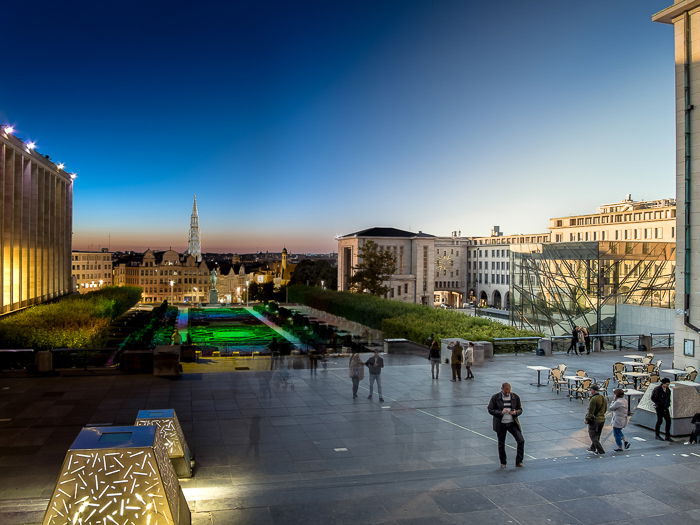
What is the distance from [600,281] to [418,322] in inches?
558

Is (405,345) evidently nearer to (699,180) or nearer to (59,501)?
(699,180)

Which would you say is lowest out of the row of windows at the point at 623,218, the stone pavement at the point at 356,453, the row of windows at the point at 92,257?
the stone pavement at the point at 356,453

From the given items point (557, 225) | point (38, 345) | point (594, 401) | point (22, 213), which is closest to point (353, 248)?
point (557, 225)

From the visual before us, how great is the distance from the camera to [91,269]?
168500mm

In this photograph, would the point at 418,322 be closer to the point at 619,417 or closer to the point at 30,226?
the point at 619,417

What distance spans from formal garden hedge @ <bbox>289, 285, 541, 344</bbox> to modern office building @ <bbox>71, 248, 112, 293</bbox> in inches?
5192

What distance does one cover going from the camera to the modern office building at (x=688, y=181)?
790 inches

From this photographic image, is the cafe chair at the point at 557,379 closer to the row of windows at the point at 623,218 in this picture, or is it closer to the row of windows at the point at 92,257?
the row of windows at the point at 623,218

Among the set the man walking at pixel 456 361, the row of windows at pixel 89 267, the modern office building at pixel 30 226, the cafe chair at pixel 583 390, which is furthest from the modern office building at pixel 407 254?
the row of windows at pixel 89 267

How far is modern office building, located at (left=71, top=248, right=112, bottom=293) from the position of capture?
541 ft

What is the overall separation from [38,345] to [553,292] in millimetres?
32699

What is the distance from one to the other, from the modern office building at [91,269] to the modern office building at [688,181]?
16243cm

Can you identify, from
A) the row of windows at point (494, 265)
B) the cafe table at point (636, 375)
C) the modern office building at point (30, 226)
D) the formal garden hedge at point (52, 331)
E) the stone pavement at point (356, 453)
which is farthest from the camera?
the row of windows at point (494, 265)

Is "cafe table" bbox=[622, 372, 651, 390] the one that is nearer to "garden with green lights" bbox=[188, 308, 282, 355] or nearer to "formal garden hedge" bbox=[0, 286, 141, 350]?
"formal garden hedge" bbox=[0, 286, 141, 350]
